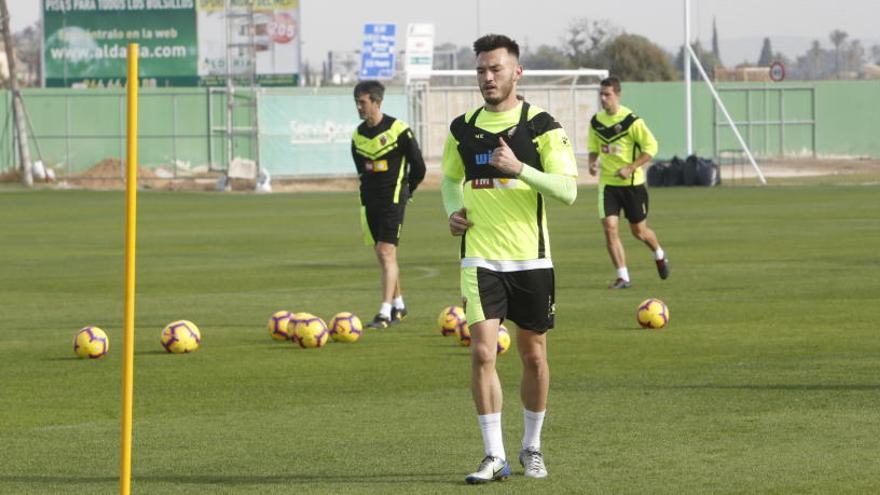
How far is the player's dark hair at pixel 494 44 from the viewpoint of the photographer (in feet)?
29.6

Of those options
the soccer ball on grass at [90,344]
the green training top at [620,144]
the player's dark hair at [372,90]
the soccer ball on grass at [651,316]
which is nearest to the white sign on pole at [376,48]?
the green training top at [620,144]

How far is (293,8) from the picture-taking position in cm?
7288

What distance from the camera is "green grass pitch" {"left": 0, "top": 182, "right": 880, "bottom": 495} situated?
368 inches

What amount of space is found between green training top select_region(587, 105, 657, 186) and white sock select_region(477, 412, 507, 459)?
12.3m

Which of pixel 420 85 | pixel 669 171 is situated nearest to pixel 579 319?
pixel 669 171

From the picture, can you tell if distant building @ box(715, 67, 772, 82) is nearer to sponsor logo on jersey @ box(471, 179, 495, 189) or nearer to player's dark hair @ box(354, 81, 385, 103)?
player's dark hair @ box(354, 81, 385, 103)

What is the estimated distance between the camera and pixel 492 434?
900cm

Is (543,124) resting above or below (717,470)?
above

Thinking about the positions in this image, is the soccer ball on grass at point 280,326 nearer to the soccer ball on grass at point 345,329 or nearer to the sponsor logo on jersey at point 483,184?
the soccer ball on grass at point 345,329

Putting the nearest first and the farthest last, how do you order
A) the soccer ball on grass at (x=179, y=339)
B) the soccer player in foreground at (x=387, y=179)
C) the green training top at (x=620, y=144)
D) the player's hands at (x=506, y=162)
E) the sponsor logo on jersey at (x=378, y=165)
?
1. the player's hands at (x=506, y=162)
2. the soccer ball on grass at (x=179, y=339)
3. the soccer player in foreground at (x=387, y=179)
4. the sponsor logo on jersey at (x=378, y=165)
5. the green training top at (x=620, y=144)

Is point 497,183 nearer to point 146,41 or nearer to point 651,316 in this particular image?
point 651,316

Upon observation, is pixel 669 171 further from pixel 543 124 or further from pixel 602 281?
pixel 543 124

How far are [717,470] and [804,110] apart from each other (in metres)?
64.4

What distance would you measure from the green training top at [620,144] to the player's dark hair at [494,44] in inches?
476
